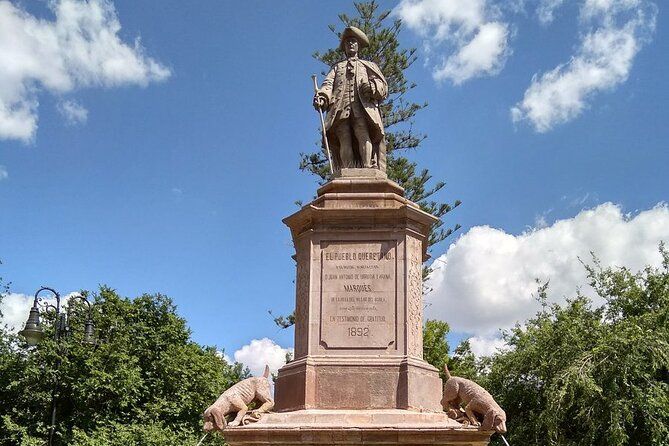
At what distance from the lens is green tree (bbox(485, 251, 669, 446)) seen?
70.7ft

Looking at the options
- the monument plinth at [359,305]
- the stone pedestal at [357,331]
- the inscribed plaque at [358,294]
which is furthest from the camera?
the inscribed plaque at [358,294]

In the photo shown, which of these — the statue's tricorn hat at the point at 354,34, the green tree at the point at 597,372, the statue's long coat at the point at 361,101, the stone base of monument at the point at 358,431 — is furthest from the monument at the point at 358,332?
the green tree at the point at 597,372

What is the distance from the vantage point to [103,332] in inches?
1061

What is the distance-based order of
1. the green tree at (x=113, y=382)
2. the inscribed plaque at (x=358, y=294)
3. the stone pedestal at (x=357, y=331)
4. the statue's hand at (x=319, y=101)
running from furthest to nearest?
the green tree at (x=113, y=382), the statue's hand at (x=319, y=101), the inscribed plaque at (x=358, y=294), the stone pedestal at (x=357, y=331)

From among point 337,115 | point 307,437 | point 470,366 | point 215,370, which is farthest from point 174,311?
point 307,437

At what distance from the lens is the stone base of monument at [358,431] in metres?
9.03

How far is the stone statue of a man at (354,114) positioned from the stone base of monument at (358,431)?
422cm

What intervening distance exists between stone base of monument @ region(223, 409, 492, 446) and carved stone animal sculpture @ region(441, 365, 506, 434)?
0.57 ft

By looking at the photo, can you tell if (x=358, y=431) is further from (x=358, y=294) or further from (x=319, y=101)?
(x=319, y=101)

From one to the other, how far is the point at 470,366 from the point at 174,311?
12.0 meters

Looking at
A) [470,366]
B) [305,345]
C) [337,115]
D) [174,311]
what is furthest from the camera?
[470,366]

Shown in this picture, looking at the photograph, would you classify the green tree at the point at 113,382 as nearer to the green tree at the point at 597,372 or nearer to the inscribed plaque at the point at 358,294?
the green tree at the point at 597,372

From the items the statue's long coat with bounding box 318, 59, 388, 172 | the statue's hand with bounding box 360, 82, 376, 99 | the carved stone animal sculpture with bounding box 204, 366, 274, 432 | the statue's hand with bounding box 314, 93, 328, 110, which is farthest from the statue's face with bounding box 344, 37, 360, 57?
the carved stone animal sculpture with bounding box 204, 366, 274, 432

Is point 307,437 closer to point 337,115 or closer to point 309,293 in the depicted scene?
point 309,293
